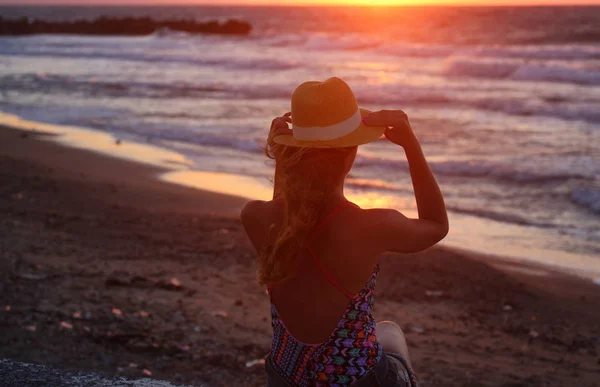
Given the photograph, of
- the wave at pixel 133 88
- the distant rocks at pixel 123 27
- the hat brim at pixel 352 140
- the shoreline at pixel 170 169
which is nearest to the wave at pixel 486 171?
the shoreline at pixel 170 169

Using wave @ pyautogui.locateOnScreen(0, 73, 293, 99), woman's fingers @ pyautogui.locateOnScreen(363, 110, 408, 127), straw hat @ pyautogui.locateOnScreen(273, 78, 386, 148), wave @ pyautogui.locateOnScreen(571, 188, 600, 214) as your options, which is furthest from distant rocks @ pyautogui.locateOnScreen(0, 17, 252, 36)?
woman's fingers @ pyautogui.locateOnScreen(363, 110, 408, 127)

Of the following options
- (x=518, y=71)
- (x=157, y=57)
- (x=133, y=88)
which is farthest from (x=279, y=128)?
(x=157, y=57)

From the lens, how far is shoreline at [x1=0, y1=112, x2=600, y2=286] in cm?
689

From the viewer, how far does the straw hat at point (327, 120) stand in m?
2.26

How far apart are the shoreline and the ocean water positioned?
0.18 metres

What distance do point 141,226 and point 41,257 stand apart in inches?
56.3

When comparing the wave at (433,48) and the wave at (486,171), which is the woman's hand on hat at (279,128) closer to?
the wave at (486,171)

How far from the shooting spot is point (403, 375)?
2.59 metres

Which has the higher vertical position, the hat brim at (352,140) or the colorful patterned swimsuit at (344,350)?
the hat brim at (352,140)

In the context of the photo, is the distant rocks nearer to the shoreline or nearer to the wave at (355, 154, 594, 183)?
the shoreline

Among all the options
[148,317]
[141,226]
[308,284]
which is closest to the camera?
[308,284]

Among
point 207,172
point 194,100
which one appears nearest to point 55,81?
point 194,100

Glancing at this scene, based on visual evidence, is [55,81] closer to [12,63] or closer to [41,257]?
[12,63]

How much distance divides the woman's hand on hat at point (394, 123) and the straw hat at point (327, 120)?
2 centimetres
